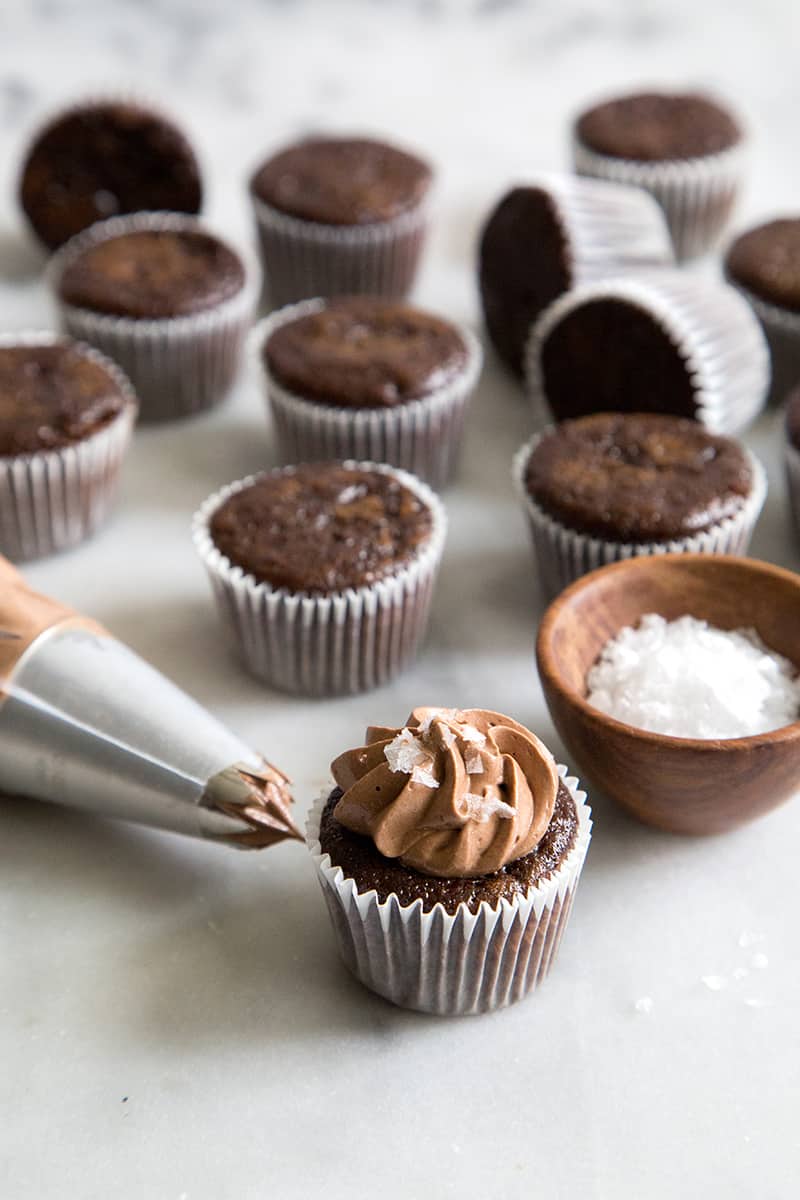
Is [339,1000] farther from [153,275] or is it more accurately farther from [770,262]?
[770,262]

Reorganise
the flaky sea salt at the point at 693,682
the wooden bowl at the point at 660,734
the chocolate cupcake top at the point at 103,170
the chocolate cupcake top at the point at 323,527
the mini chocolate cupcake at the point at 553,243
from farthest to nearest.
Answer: the chocolate cupcake top at the point at 103,170
the mini chocolate cupcake at the point at 553,243
the chocolate cupcake top at the point at 323,527
the flaky sea salt at the point at 693,682
the wooden bowl at the point at 660,734

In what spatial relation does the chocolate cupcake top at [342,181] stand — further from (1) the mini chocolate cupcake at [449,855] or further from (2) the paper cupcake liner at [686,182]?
(1) the mini chocolate cupcake at [449,855]

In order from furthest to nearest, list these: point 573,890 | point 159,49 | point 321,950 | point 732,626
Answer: point 159,49
point 732,626
point 321,950
point 573,890

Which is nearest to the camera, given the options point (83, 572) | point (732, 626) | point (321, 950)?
point (321, 950)

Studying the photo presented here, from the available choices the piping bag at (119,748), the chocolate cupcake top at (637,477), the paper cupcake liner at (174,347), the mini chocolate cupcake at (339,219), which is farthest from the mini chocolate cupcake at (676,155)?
the piping bag at (119,748)

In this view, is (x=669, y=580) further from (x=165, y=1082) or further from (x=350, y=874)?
(x=165, y=1082)

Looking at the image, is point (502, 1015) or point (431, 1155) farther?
point (502, 1015)

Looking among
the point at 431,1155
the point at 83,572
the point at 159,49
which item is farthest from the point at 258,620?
the point at 159,49

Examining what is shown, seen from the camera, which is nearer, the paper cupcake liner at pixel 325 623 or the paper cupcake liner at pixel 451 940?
the paper cupcake liner at pixel 451 940
